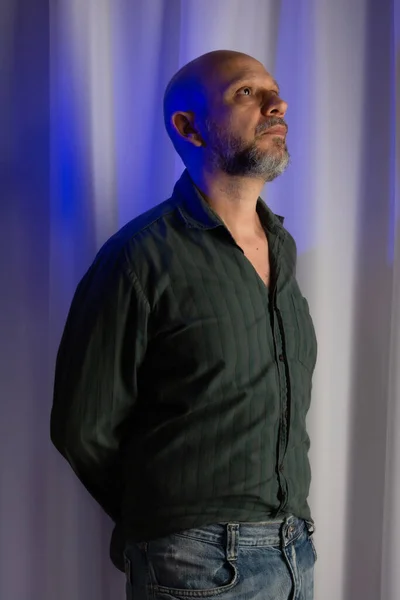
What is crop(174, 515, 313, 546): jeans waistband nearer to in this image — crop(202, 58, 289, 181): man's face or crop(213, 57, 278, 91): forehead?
crop(202, 58, 289, 181): man's face

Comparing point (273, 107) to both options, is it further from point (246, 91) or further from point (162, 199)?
point (162, 199)

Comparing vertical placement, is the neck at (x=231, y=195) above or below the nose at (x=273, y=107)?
below

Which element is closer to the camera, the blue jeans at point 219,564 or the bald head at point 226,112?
the blue jeans at point 219,564

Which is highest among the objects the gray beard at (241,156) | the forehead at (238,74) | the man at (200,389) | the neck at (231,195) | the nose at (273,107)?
the forehead at (238,74)

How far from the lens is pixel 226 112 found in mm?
1198

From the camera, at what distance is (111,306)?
3.59 feet

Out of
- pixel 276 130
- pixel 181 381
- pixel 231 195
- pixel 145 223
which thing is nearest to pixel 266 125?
pixel 276 130

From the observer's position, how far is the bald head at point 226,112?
1.19 metres

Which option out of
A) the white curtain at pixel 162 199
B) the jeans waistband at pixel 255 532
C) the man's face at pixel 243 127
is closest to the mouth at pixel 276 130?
the man's face at pixel 243 127

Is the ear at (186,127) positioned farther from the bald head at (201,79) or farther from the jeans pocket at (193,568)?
the jeans pocket at (193,568)

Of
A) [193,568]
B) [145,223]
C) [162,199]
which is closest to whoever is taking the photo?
[193,568]

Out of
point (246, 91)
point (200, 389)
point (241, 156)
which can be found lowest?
point (200, 389)

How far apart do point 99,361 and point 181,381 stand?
143mm

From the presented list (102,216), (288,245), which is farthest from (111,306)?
(288,245)
